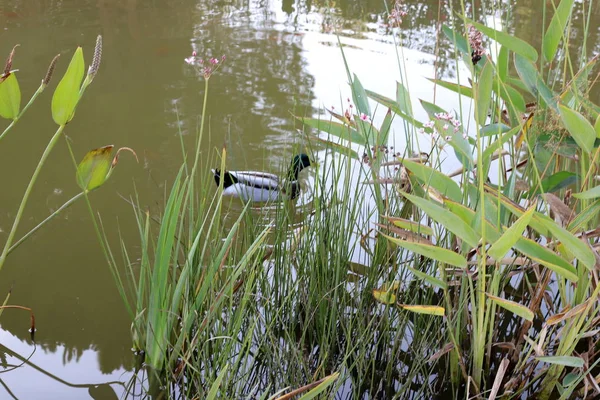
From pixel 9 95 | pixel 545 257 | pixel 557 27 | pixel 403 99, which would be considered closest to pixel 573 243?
pixel 545 257

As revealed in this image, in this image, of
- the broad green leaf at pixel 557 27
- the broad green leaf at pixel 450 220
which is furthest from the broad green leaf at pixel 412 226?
the broad green leaf at pixel 557 27

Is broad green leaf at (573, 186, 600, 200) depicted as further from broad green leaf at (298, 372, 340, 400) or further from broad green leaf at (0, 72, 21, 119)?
broad green leaf at (0, 72, 21, 119)

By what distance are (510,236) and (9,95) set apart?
105 centimetres

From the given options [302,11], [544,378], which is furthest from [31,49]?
[544,378]

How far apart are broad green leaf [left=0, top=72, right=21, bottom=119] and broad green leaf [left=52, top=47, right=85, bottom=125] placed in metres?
0.09

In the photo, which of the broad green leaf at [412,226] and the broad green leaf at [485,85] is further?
the broad green leaf at [412,226]

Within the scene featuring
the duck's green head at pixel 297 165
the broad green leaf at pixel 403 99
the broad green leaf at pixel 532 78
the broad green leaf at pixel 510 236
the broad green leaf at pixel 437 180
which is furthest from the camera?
the duck's green head at pixel 297 165

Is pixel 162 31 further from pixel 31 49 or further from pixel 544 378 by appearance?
pixel 544 378

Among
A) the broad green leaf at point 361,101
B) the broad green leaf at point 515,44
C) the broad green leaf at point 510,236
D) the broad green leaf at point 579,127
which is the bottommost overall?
the broad green leaf at point 510,236

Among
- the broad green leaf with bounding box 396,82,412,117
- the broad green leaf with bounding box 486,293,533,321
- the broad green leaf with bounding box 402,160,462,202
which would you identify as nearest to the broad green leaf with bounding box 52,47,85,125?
the broad green leaf with bounding box 402,160,462,202

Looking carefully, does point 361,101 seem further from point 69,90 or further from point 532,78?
point 69,90

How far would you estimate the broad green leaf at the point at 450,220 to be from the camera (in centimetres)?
129

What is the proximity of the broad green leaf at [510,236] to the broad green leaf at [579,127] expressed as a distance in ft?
0.79

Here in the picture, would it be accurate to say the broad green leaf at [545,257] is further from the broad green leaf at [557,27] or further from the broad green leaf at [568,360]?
the broad green leaf at [557,27]
